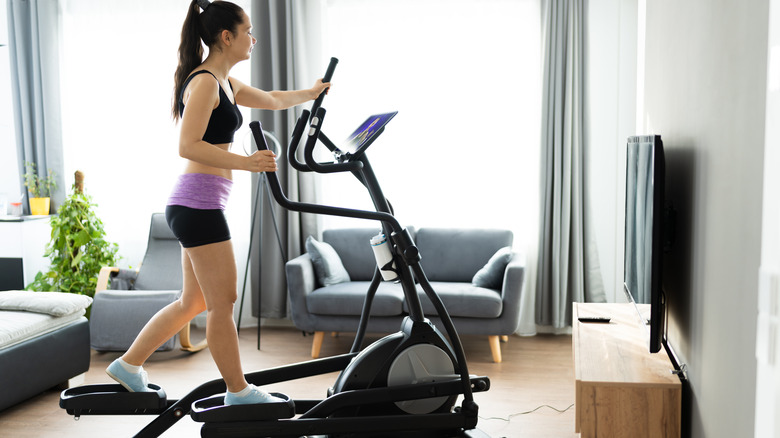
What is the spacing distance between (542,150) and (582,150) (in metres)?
0.26

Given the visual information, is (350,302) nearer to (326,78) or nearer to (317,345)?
(317,345)

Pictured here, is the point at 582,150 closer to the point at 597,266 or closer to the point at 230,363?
the point at 597,266

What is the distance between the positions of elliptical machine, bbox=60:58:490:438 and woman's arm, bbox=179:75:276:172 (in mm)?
115

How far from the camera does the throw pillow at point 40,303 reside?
10.9ft

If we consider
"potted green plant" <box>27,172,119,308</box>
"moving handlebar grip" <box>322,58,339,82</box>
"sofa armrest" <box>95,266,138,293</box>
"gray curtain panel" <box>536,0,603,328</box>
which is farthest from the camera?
"potted green plant" <box>27,172,119,308</box>

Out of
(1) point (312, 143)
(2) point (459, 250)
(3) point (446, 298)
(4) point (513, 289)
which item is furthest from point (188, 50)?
(2) point (459, 250)

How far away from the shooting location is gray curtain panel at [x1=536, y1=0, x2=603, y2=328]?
14.9 ft

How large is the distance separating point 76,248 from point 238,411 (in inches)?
117

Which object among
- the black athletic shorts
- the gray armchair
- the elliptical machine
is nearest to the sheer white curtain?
the gray armchair

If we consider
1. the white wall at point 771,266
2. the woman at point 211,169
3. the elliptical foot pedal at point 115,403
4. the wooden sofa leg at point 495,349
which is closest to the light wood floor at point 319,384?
the wooden sofa leg at point 495,349

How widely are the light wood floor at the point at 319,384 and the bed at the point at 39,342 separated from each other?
144 millimetres

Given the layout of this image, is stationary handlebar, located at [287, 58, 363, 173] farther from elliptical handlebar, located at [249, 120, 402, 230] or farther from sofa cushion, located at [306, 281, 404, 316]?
sofa cushion, located at [306, 281, 404, 316]

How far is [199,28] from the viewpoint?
237 centimetres

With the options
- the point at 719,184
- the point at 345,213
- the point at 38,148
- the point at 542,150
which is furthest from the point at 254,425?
the point at 38,148
